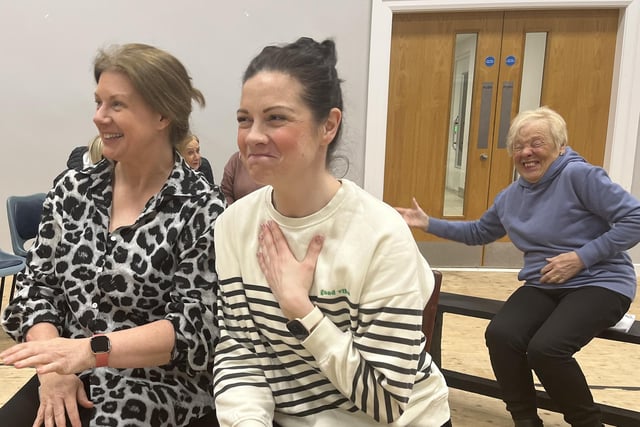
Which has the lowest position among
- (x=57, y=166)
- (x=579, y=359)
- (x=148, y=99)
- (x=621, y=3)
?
(x=579, y=359)

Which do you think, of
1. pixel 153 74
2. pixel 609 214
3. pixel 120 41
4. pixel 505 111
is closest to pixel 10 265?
pixel 153 74

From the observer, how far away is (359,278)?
101 centimetres

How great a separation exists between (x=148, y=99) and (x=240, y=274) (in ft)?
1.47

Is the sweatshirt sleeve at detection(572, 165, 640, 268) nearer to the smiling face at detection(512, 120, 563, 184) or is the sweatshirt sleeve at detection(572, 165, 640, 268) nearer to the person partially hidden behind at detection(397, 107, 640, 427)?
the person partially hidden behind at detection(397, 107, 640, 427)

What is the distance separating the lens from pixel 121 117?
1.16 m

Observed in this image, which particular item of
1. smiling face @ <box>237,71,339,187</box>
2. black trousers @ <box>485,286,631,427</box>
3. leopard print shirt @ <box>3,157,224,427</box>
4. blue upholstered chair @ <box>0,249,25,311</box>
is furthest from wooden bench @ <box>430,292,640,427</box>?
blue upholstered chair @ <box>0,249,25,311</box>

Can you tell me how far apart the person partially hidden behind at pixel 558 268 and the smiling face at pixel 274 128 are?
1399mm

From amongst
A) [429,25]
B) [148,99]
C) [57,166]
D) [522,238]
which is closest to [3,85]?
[57,166]

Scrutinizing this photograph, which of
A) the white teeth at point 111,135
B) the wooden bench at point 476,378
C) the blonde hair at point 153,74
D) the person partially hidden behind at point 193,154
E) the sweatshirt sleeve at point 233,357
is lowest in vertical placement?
the wooden bench at point 476,378

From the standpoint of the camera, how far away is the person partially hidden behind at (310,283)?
99 centimetres

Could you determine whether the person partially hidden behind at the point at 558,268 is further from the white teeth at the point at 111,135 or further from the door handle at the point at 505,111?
the door handle at the point at 505,111

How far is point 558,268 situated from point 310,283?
144 cm

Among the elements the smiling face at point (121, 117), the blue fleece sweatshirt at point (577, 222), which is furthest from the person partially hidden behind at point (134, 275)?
the blue fleece sweatshirt at point (577, 222)

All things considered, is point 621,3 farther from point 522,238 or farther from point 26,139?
point 26,139
